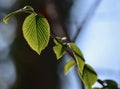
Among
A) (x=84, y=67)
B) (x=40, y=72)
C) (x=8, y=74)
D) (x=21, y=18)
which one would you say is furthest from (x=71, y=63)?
(x=8, y=74)

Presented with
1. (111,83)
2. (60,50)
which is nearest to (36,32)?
(60,50)

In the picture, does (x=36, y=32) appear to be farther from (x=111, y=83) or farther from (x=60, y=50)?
(x=111, y=83)

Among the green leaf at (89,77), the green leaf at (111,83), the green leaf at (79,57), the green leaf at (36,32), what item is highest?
the green leaf at (36,32)

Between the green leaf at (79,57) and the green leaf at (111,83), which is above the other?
the green leaf at (79,57)

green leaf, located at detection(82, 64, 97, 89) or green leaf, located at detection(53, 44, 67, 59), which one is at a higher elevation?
green leaf, located at detection(53, 44, 67, 59)

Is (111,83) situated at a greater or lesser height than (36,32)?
lesser
